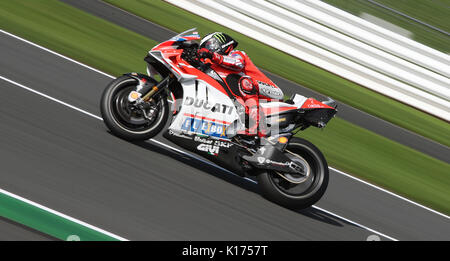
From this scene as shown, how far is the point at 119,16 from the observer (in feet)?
41.7

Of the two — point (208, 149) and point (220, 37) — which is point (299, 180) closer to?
point (208, 149)

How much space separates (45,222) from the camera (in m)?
4.86

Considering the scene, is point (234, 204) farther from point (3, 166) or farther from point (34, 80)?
point (34, 80)

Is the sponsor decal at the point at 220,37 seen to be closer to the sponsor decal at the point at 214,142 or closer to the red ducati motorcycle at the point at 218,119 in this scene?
the red ducati motorcycle at the point at 218,119

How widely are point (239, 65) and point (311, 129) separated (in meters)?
4.08

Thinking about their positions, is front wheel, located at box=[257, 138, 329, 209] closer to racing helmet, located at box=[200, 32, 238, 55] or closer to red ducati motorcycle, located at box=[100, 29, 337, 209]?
red ducati motorcycle, located at box=[100, 29, 337, 209]

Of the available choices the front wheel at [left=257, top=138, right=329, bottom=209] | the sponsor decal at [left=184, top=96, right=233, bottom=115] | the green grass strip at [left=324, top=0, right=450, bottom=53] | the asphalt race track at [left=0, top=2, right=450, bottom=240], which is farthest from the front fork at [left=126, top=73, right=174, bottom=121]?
the green grass strip at [left=324, top=0, right=450, bottom=53]

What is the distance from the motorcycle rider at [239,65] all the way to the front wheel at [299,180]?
0.48 meters

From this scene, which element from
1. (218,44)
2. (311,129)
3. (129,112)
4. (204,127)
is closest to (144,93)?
(129,112)

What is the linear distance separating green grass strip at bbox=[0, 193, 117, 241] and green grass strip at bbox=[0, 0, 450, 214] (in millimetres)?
4930

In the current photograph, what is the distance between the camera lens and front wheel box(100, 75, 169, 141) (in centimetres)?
658

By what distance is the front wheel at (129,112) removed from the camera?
6.58 m

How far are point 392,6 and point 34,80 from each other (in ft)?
33.1

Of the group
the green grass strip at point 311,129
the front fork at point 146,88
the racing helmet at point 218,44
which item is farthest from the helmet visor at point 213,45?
the green grass strip at point 311,129
